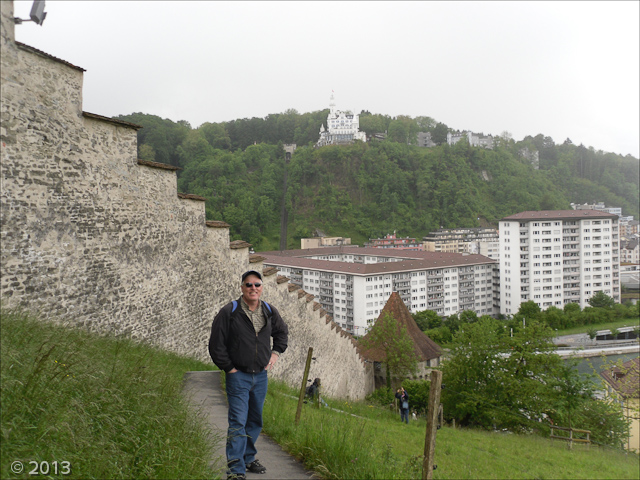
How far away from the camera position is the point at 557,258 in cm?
6725

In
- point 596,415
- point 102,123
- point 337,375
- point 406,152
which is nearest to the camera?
point 102,123

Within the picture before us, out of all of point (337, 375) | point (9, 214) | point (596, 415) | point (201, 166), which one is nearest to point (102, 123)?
point (9, 214)

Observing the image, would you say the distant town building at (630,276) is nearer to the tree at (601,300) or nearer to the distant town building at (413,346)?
the tree at (601,300)

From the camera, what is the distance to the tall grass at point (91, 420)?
262 cm

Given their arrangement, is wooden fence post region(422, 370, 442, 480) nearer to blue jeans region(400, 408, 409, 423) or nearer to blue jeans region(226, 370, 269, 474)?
blue jeans region(226, 370, 269, 474)

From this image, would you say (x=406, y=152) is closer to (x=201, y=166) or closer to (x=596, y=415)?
(x=201, y=166)

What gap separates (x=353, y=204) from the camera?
10294 cm

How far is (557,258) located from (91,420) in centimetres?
7406

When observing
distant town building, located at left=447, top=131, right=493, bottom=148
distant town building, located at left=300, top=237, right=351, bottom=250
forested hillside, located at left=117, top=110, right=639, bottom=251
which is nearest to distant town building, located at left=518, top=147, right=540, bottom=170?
forested hillside, located at left=117, top=110, right=639, bottom=251

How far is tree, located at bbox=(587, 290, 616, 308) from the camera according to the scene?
215 ft

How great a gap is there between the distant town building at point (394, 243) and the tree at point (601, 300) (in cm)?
3302

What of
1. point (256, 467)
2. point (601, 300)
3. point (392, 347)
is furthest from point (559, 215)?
point (256, 467)

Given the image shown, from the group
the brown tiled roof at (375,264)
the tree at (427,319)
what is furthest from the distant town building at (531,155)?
the tree at (427,319)

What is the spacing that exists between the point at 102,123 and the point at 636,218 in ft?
531
